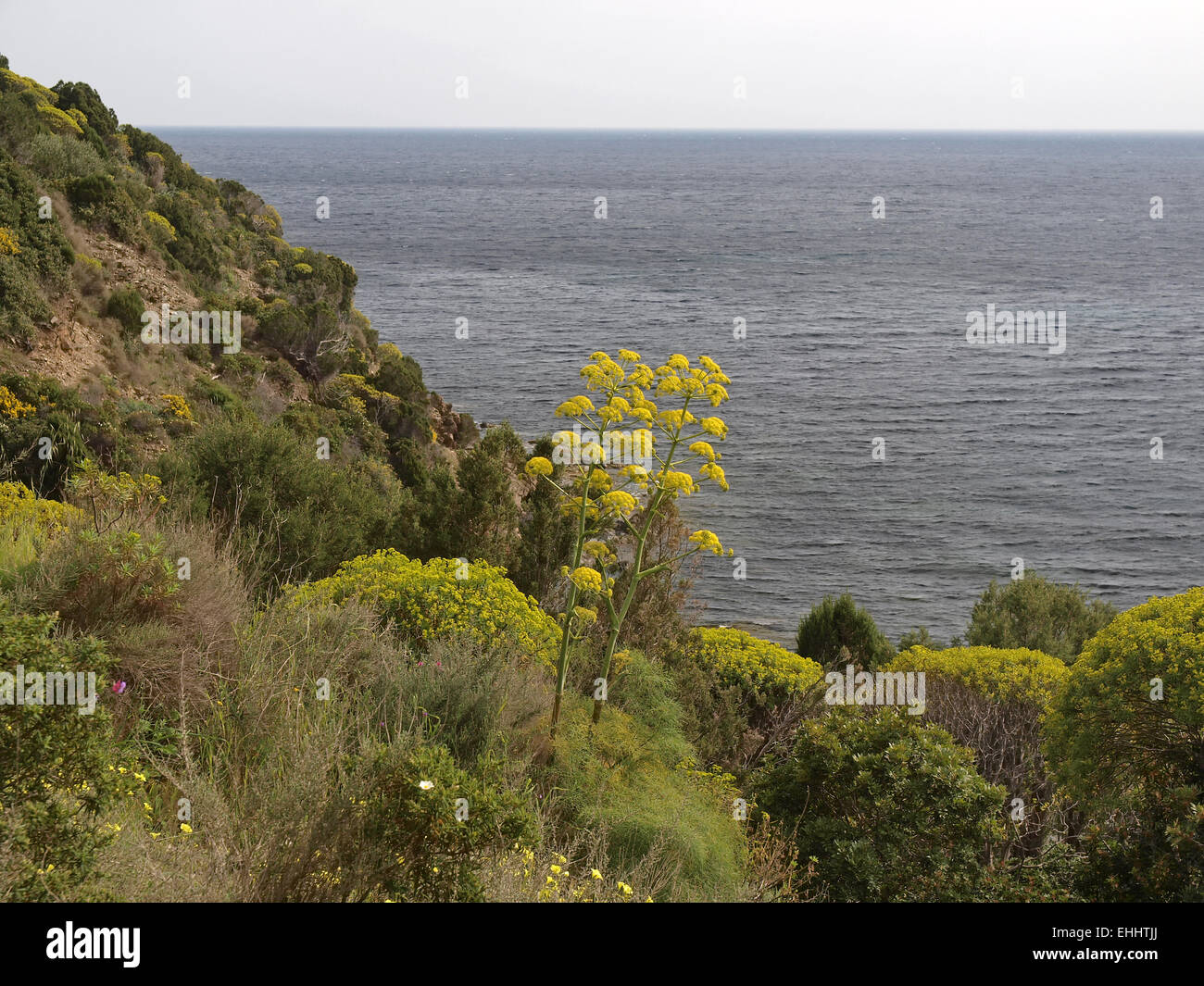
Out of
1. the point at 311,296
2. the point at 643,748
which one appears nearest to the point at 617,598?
the point at 643,748

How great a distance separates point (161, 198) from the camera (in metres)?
28.4

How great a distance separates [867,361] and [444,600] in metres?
58.0

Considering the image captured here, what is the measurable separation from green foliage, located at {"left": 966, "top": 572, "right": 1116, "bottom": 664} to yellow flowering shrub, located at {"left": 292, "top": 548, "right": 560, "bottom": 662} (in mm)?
14720

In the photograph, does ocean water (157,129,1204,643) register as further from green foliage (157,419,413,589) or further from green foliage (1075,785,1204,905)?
green foliage (1075,785,1204,905)

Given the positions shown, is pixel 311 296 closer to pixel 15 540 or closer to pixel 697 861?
pixel 15 540

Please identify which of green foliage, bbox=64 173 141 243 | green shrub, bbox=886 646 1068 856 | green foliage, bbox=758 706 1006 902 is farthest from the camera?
green foliage, bbox=64 173 141 243

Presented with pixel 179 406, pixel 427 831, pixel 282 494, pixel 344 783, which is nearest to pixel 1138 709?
pixel 427 831

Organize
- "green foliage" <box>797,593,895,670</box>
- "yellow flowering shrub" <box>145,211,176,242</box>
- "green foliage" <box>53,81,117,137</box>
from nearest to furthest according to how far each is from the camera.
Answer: "green foliage" <box>797,593,895,670</box>, "yellow flowering shrub" <box>145,211,176,242</box>, "green foliage" <box>53,81,117,137</box>

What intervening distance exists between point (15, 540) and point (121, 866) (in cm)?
385

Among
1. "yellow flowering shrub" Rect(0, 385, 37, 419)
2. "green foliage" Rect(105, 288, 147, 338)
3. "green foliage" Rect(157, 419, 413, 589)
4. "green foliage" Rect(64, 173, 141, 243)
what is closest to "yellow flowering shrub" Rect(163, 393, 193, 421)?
"green foliage" Rect(105, 288, 147, 338)

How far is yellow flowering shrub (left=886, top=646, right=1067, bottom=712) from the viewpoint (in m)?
12.5

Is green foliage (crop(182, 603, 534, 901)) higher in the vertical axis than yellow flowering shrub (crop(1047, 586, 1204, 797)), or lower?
higher

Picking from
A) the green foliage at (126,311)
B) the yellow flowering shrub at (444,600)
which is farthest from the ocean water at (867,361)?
the yellow flowering shrub at (444,600)

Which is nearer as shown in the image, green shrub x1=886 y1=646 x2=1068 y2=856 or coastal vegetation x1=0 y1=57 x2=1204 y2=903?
coastal vegetation x1=0 y1=57 x2=1204 y2=903
